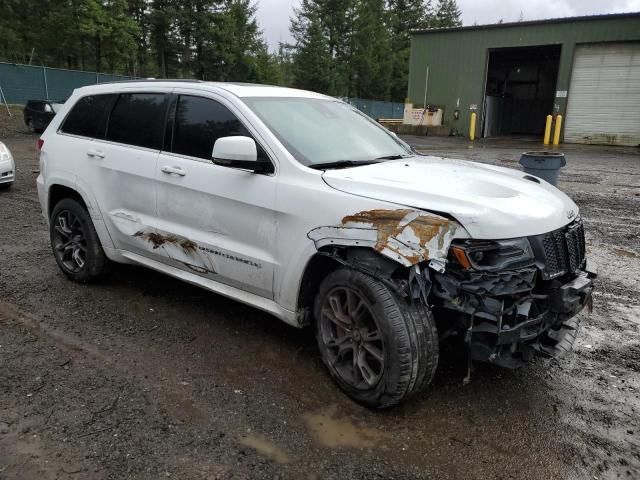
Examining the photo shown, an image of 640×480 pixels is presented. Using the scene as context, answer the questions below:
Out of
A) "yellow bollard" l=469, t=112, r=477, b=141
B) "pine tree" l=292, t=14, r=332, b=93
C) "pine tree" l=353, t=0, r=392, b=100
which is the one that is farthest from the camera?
"pine tree" l=353, t=0, r=392, b=100

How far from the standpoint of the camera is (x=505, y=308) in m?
2.78

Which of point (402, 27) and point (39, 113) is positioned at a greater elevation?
point (402, 27)

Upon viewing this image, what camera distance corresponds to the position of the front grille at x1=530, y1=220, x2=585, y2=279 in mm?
2863

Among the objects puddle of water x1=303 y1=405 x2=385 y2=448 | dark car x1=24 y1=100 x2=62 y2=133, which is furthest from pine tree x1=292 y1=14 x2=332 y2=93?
puddle of water x1=303 y1=405 x2=385 y2=448

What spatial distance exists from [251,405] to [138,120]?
8.51 feet

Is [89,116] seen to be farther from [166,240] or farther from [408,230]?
[408,230]

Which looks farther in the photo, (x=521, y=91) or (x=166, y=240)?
(x=521, y=91)

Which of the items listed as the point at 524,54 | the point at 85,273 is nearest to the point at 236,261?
the point at 85,273

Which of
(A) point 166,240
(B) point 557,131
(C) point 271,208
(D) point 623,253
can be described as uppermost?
(C) point 271,208

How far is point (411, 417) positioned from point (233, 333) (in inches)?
62.6

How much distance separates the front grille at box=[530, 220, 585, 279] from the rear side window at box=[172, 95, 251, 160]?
201 centimetres

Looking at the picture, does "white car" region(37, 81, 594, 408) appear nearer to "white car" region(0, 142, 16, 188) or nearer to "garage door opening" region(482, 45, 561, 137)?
"white car" region(0, 142, 16, 188)

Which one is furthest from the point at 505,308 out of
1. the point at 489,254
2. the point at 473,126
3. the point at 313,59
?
the point at 313,59

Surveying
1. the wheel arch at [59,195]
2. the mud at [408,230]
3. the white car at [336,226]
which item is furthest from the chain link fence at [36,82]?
the mud at [408,230]
